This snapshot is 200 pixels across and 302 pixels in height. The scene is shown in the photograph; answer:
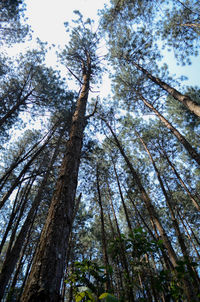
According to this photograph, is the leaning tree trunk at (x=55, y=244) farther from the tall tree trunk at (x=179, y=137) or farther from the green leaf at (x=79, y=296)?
the tall tree trunk at (x=179, y=137)

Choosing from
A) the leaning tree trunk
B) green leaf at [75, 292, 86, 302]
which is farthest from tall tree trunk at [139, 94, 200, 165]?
green leaf at [75, 292, 86, 302]

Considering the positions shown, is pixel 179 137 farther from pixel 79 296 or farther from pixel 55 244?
pixel 79 296

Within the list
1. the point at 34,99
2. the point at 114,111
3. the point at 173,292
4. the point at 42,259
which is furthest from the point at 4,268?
the point at 114,111

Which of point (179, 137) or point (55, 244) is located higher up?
point (179, 137)

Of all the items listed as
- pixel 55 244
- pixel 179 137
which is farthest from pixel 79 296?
pixel 179 137

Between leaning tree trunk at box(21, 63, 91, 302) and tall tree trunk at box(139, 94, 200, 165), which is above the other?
tall tree trunk at box(139, 94, 200, 165)

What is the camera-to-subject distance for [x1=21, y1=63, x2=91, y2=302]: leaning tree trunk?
1.36 meters

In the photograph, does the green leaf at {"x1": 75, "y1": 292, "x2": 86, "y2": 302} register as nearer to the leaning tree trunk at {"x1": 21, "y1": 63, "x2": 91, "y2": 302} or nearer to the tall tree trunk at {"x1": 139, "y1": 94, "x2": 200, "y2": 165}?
the leaning tree trunk at {"x1": 21, "y1": 63, "x2": 91, "y2": 302}

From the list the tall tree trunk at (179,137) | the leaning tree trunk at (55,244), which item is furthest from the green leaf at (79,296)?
the tall tree trunk at (179,137)

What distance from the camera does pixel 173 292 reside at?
1593 mm

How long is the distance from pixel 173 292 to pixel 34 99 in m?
10.8

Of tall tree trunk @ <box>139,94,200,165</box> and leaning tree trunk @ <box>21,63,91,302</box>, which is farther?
tall tree trunk @ <box>139,94,200,165</box>

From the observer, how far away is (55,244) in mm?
1762

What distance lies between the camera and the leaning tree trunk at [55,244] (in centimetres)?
136
